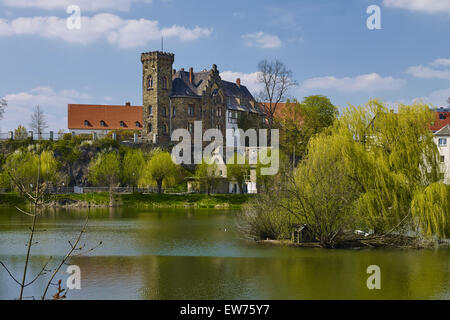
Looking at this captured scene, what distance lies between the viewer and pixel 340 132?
102ft

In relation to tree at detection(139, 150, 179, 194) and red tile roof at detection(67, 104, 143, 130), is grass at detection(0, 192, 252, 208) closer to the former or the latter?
tree at detection(139, 150, 179, 194)

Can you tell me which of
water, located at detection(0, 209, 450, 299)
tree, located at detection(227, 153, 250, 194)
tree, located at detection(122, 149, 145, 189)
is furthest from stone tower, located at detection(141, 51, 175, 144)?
water, located at detection(0, 209, 450, 299)

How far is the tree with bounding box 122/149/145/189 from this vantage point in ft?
241

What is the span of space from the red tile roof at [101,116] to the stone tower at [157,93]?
560 inches

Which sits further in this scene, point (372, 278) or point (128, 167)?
point (128, 167)

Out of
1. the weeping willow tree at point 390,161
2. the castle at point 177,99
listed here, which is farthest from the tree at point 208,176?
the weeping willow tree at point 390,161

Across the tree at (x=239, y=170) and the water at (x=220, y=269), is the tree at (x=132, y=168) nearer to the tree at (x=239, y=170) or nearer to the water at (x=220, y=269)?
the tree at (x=239, y=170)

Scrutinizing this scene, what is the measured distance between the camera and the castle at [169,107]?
8469 cm

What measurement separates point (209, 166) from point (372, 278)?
53.7 metres

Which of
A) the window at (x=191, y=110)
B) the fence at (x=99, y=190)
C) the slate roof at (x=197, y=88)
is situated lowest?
the fence at (x=99, y=190)

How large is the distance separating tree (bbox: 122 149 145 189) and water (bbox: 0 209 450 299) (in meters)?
39.1

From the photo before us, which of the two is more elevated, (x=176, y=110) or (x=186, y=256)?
(x=176, y=110)
